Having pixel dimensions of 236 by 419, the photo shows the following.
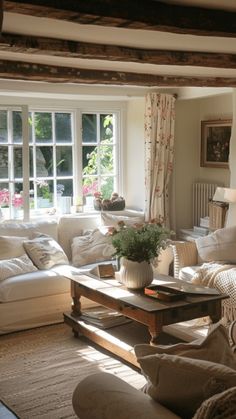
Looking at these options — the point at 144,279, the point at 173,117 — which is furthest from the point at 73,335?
the point at 173,117

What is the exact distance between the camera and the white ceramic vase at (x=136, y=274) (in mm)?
4418

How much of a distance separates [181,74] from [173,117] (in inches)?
46.2

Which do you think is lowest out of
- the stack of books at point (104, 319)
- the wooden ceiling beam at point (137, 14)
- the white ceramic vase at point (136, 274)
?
the stack of books at point (104, 319)

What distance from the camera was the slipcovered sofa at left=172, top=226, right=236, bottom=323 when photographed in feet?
16.0

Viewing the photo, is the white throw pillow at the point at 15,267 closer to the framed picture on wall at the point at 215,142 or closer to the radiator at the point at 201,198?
the radiator at the point at 201,198

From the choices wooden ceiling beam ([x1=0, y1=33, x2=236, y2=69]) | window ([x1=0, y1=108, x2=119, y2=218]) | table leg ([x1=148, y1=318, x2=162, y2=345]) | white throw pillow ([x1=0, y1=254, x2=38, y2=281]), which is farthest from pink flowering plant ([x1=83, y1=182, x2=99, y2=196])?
table leg ([x1=148, y1=318, x2=162, y2=345])

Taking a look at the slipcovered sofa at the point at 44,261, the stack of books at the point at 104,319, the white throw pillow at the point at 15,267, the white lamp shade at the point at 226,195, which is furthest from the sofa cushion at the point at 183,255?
the white throw pillow at the point at 15,267

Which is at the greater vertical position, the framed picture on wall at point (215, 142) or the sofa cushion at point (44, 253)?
the framed picture on wall at point (215, 142)

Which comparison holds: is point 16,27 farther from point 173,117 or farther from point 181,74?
point 173,117

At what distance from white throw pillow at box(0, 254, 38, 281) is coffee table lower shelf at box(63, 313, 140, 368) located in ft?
2.02

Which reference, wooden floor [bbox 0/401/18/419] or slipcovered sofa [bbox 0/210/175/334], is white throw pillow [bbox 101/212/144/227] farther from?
wooden floor [bbox 0/401/18/419]

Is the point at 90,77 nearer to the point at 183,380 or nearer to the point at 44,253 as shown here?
the point at 44,253

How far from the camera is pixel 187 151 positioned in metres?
7.18

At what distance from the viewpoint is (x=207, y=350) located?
7.88 feet
